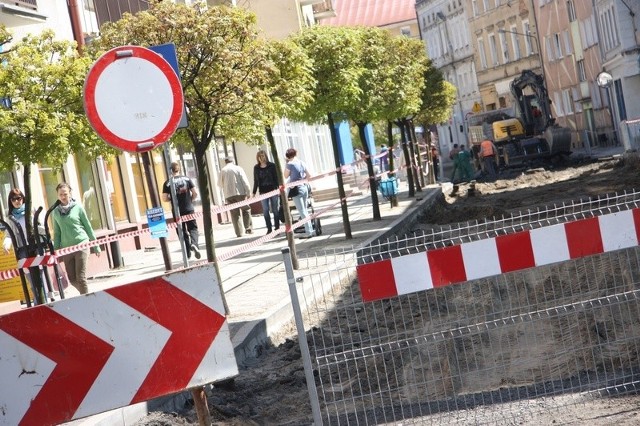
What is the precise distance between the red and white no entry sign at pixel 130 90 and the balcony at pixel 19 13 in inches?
643

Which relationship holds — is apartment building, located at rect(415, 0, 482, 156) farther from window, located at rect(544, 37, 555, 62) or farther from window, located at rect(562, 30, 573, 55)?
window, located at rect(562, 30, 573, 55)

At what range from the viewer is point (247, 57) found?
15.9 metres

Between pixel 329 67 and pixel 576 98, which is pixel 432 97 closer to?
pixel 576 98

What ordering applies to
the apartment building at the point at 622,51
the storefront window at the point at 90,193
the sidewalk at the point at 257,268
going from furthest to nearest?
the apartment building at the point at 622,51, the storefront window at the point at 90,193, the sidewalk at the point at 257,268

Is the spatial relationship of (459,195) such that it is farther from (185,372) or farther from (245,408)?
(185,372)

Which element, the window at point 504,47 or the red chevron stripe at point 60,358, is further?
the window at point 504,47

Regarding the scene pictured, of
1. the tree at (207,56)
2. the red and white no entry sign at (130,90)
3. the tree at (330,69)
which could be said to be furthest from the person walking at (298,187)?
the red and white no entry sign at (130,90)

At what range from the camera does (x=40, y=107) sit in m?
15.8

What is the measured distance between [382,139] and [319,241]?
239ft

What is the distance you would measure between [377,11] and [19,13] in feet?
311

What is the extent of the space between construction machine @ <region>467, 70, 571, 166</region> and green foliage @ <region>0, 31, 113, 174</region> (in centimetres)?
3751

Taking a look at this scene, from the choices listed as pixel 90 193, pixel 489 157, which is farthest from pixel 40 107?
pixel 489 157

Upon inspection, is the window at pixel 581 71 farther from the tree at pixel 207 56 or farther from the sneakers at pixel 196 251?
the tree at pixel 207 56

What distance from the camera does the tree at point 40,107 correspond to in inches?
615
